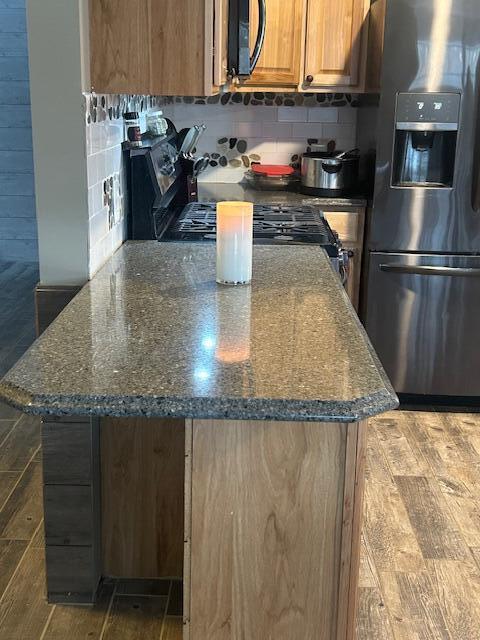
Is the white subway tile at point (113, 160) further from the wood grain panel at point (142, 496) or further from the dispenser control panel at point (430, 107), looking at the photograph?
the dispenser control panel at point (430, 107)

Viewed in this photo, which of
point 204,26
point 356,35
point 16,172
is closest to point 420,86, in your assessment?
point 356,35

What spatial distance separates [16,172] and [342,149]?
3201 mm

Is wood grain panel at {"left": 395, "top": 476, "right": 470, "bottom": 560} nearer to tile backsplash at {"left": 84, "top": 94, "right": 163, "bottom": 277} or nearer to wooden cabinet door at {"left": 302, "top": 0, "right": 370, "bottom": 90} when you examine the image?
tile backsplash at {"left": 84, "top": 94, "right": 163, "bottom": 277}

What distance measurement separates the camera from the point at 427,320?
3.60m

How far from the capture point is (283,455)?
1448 mm

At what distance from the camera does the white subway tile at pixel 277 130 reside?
13.9ft

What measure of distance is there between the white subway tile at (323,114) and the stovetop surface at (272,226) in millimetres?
991

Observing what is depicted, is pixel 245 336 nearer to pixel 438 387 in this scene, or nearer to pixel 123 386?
pixel 123 386

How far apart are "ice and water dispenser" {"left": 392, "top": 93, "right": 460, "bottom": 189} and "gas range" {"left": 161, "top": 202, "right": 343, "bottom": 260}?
0.48m

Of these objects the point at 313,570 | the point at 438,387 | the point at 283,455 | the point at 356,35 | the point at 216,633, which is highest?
the point at 356,35

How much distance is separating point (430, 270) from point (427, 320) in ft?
0.77

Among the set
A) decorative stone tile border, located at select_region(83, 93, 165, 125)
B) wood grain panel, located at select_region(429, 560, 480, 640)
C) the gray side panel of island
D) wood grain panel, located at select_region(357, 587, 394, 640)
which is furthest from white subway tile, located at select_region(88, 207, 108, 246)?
wood grain panel, located at select_region(429, 560, 480, 640)

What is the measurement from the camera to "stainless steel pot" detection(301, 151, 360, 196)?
377 cm

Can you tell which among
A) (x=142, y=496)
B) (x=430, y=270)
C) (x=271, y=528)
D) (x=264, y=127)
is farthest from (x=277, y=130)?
(x=271, y=528)
